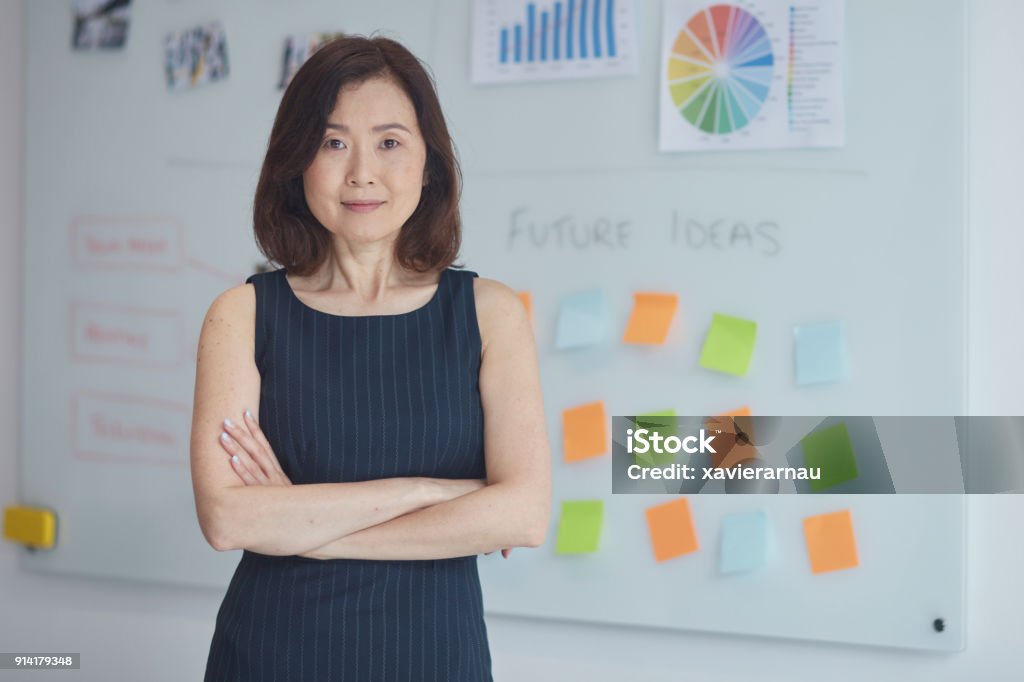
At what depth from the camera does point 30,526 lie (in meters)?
2.49

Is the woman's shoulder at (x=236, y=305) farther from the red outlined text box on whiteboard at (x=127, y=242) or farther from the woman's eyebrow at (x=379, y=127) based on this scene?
the red outlined text box on whiteboard at (x=127, y=242)

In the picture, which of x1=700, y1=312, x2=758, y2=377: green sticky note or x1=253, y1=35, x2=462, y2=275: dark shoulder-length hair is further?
x1=700, y1=312, x2=758, y2=377: green sticky note

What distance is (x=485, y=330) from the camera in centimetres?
131

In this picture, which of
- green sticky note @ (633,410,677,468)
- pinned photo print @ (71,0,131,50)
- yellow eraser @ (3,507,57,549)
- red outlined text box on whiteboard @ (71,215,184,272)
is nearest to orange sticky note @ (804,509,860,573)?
green sticky note @ (633,410,677,468)

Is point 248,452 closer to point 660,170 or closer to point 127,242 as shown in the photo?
point 660,170

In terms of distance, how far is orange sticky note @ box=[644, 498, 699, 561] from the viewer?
1984 mm

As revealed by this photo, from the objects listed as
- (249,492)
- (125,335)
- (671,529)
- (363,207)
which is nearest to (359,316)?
(363,207)

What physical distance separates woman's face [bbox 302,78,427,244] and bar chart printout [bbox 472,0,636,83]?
2.84 ft

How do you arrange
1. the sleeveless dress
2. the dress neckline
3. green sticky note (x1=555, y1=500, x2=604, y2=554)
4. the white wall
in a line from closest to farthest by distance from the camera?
the sleeveless dress
the dress neckline
the white wall
green sticky note (x1=555, y1=500, x2=604, y2=554)

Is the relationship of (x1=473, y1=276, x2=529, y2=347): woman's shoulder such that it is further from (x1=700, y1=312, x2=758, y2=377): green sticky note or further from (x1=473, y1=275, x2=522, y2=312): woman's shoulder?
(x1=700, y1=312, x2=758, y2=377): green sticky note

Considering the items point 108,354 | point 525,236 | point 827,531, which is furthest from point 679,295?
point 108,354

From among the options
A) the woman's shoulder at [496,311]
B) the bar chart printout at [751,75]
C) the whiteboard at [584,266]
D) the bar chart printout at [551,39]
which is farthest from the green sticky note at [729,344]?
the woman's shoulder at [496,311]

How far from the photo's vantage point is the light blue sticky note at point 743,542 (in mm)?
1938

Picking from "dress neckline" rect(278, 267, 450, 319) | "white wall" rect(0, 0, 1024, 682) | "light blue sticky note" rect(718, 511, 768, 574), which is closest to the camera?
"dress neckline" rect(278, 267, 450, 319)
